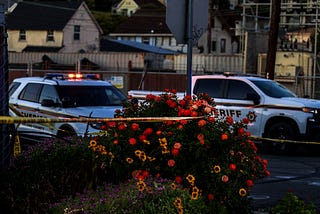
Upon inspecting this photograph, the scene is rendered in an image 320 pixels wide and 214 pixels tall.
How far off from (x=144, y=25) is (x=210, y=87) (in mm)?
53712

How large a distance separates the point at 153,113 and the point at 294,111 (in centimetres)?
1043

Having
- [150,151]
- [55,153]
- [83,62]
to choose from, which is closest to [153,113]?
[150,151]

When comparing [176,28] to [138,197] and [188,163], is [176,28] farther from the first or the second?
[138,197]

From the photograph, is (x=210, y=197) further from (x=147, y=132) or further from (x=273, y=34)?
(x=273, y=34)

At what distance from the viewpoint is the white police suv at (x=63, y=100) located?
14.0m

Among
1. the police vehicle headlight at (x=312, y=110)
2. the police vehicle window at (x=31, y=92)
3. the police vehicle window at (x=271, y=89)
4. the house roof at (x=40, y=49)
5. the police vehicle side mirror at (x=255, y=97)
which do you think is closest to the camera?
the police vehicle window at (x=31, y=92)

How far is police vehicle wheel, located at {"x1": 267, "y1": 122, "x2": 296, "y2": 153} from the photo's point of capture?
54.9ft

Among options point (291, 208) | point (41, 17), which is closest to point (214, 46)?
point (41, 17)

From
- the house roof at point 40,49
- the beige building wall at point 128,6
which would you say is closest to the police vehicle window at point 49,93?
the house roof at point 40,49

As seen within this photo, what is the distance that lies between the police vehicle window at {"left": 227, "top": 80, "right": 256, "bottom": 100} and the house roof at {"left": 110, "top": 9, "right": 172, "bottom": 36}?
5171 cm

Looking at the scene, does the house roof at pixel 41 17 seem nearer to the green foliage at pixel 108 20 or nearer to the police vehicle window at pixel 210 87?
the green foliage at pixel 108 20

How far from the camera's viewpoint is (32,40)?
62.3 m

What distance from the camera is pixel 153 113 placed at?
677cm

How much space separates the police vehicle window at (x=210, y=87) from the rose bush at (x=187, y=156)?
1132 centimetres
